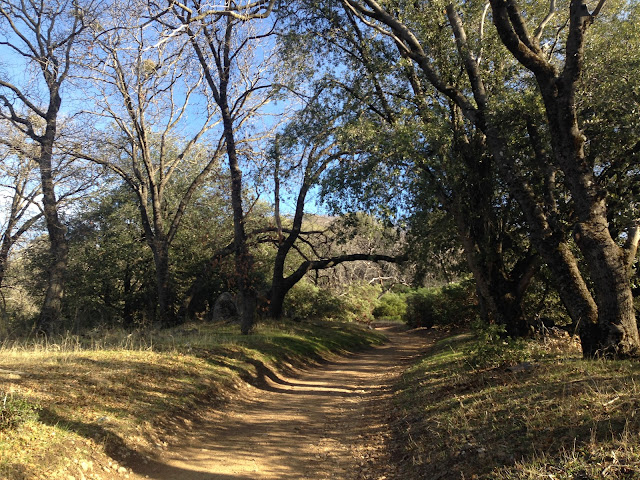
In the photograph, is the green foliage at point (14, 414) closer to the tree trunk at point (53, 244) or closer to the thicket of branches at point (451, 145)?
the thicket of branches at point (451, 145)

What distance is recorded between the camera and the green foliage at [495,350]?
804 cm

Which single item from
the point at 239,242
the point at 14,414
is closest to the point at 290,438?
the point at 14,414

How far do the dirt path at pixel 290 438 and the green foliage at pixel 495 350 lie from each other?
2.11 meters

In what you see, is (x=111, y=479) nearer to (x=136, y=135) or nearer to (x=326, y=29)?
(x=326, y=29)

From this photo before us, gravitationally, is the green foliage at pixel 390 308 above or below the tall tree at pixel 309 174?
below

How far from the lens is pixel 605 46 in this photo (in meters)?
10.1

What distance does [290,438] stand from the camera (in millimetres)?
6871

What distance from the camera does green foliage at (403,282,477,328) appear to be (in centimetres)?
2306

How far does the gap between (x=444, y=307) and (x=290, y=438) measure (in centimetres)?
2160

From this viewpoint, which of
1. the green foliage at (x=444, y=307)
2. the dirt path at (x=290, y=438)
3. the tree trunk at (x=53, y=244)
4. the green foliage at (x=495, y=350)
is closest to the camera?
the dirt path at (x=290, y=438)

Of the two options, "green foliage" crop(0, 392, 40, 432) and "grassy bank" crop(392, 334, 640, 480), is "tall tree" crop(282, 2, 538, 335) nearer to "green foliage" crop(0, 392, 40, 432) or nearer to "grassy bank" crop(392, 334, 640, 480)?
"grassy bank" crop(392, 334, 640, 480)

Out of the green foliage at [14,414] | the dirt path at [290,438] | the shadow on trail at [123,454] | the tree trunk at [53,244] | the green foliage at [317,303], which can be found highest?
the tree trunk at [53,244]

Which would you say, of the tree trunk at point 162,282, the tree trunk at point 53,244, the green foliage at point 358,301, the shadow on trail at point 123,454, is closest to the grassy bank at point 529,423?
the shadow on trail at point 123,454

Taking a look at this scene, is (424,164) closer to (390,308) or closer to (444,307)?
(444,307)
